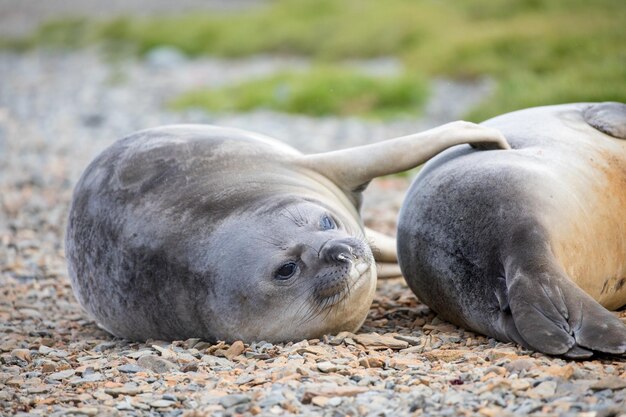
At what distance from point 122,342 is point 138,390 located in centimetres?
115

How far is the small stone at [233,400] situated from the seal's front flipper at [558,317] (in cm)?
117

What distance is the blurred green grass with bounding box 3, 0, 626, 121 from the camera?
12.1 m

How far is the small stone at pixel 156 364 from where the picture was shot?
4195 millimetres

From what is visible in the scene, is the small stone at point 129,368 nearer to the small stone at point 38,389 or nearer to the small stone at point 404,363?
the small stone at point 38,389

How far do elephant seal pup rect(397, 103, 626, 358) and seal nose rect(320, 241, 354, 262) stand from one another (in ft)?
1.80

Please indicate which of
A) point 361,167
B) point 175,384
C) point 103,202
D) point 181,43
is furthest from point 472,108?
point 181,43

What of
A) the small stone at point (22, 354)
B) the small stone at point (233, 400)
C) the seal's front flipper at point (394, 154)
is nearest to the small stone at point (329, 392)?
the small stone at point (233, 400)

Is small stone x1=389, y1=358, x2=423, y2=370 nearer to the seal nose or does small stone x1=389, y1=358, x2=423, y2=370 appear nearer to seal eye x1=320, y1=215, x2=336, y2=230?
the seal nose

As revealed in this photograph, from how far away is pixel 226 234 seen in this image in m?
4.60

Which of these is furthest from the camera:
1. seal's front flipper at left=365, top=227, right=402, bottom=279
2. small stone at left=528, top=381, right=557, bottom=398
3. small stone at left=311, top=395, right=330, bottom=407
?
seal's front flipper at left=365, top=227, right=402, bottom=279

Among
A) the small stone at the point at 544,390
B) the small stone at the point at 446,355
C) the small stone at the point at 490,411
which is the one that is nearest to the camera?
the small stone at the point at 490,411

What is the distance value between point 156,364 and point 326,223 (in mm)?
1052

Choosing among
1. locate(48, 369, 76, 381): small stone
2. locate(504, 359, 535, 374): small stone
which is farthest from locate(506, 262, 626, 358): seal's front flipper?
locate(48, 369, 76, 381): small stone

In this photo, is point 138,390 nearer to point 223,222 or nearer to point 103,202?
point 223,222
